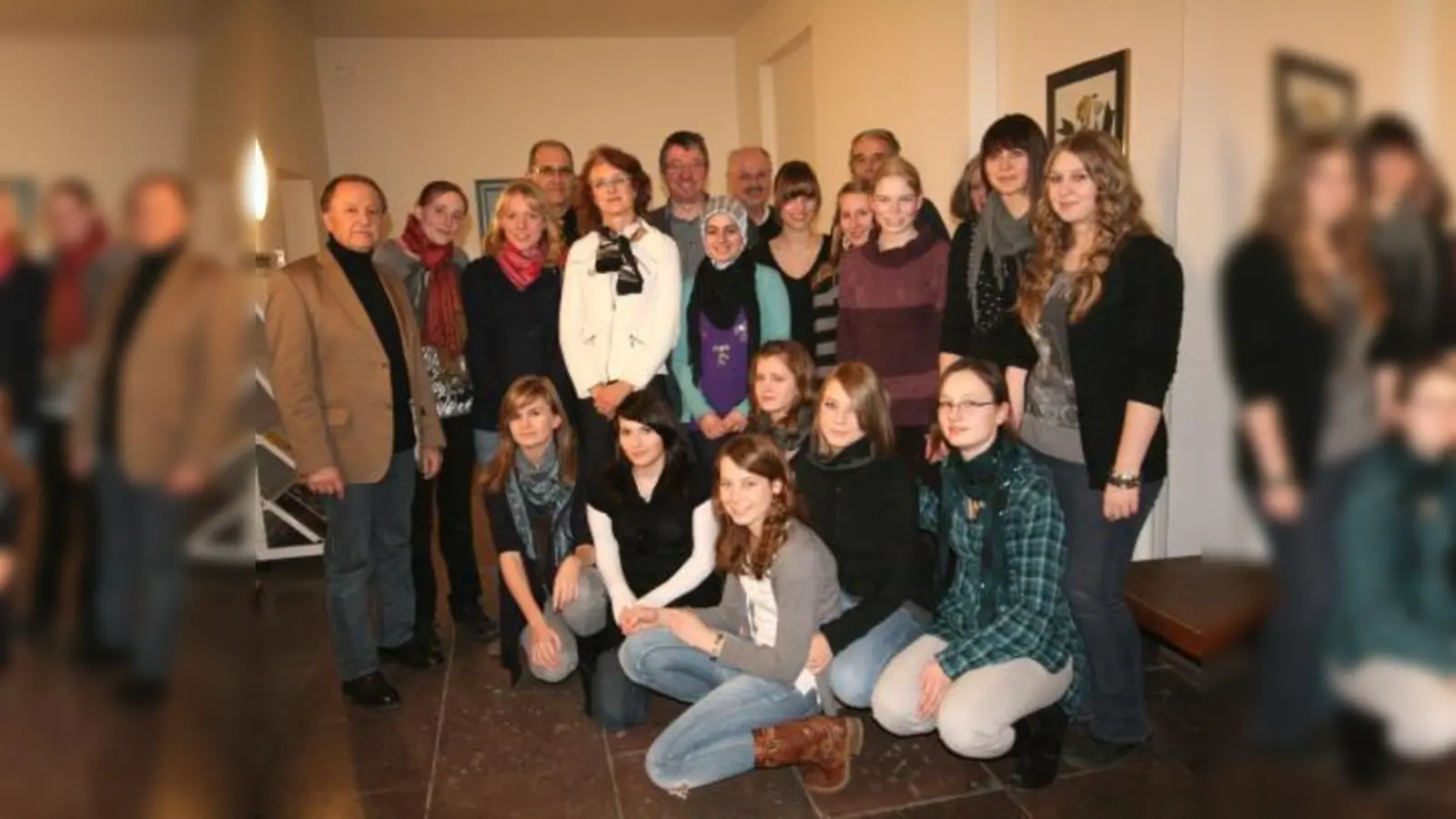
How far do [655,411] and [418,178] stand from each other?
5622 mm

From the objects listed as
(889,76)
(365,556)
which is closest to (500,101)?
(889,76)

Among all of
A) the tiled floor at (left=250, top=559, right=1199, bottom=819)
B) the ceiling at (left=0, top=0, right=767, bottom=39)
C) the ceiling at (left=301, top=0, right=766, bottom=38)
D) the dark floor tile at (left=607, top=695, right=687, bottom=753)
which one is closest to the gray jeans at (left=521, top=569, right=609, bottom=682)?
the tiled floor at (left=250, top=559, right=1199, bottom=819)

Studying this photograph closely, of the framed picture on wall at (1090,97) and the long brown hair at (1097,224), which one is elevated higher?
the framed picture on wall at (1090,97)

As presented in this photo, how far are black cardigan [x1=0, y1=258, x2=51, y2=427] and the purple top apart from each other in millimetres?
2853

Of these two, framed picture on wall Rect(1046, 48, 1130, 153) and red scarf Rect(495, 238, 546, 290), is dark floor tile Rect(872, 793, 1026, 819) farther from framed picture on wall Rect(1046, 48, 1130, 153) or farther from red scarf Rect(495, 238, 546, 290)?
red scarf Rect(495, 238, 546, 290)

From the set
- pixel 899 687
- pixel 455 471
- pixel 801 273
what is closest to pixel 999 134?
pixel 801 273

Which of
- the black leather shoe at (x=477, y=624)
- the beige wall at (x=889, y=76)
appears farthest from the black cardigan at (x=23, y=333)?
the beige wall at (x=889, y=76)

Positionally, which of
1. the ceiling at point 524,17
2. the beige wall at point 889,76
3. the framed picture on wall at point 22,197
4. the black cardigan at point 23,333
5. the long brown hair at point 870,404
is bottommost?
the long brown hair at point 870,404

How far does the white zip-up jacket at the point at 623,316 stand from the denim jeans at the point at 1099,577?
1273 mm

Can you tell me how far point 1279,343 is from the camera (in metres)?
0.35

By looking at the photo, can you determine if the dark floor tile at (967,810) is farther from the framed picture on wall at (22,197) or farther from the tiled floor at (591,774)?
the framed picture on wall at (22,197)

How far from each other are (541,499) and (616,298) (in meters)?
0.65

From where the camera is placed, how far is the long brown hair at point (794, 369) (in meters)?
2.87

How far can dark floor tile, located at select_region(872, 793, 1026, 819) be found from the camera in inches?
85.5
